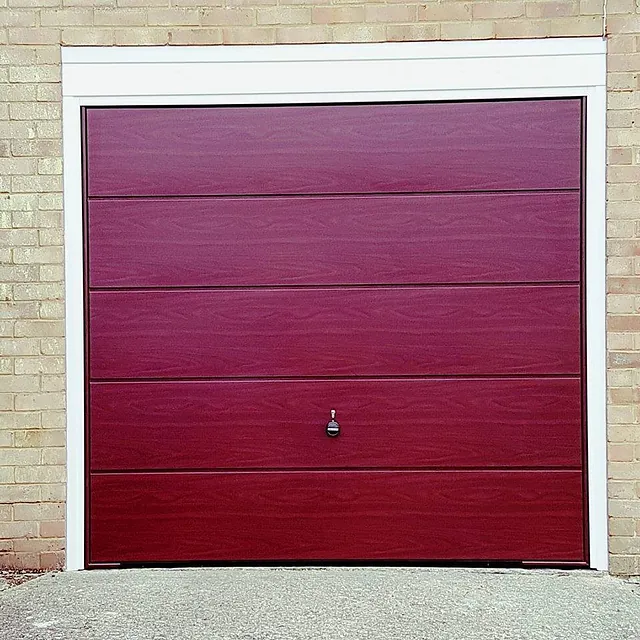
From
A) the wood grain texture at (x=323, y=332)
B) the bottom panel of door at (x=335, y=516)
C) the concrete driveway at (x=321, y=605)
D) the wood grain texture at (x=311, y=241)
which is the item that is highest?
the wood grain texture at (x=311, y=241)

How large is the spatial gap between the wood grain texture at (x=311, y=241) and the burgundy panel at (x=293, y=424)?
497 millimetres

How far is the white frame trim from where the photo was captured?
12.6ft

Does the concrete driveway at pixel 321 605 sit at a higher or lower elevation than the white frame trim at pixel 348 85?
lower

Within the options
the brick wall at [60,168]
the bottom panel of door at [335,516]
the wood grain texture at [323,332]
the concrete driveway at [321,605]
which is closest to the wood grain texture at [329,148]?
the brick wall at [60,168]

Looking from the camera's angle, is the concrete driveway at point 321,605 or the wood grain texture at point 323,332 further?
the wood grain texture at point 323,332

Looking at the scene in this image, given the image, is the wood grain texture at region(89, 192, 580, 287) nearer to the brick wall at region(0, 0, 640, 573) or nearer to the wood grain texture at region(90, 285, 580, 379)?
the wood grain texture at region(90, 285, 580, 379)

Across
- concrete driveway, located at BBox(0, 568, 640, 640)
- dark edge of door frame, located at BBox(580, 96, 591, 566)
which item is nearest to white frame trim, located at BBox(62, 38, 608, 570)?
dark edge of door frame, located at BBox(580, 96, 591, 566)

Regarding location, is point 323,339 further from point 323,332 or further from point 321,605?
point 321,605

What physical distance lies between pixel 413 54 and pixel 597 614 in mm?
2505

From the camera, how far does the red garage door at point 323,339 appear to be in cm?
390

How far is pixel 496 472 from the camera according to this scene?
12.8 feet

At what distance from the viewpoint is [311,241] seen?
3922 millimetres

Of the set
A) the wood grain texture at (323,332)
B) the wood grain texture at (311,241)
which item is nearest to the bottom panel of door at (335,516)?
the wood grain texture at (323,332)

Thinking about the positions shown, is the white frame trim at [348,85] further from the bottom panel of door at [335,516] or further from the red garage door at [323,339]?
the bottom panel of door at [335,516]
